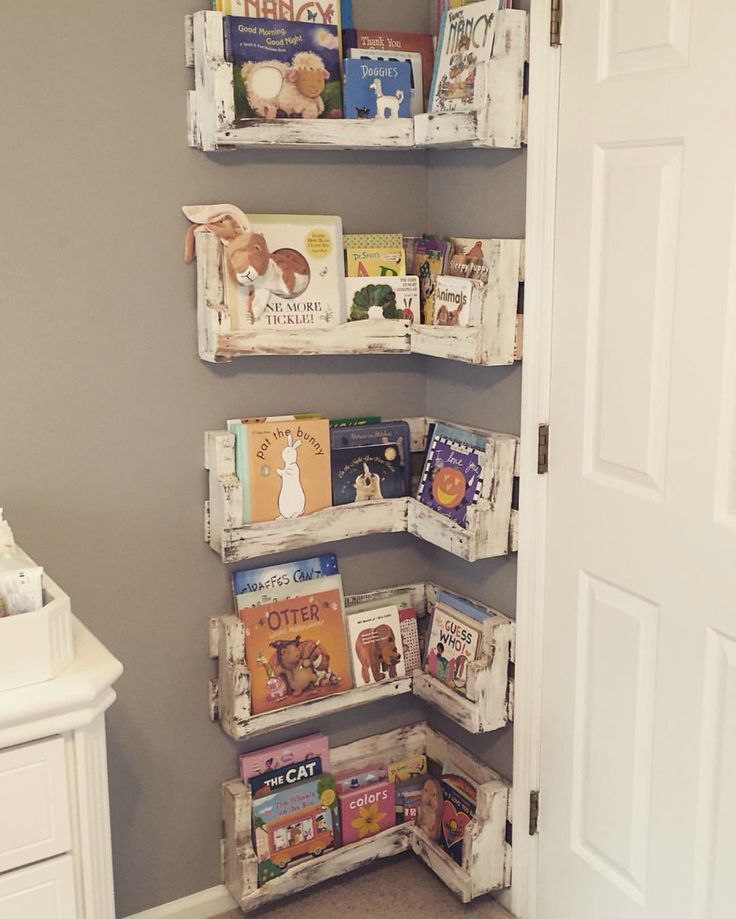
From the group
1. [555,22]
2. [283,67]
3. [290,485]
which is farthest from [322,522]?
[555,22]

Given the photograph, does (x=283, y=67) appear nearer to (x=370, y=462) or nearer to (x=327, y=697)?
(x=370, y=462)

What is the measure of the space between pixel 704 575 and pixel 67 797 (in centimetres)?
106

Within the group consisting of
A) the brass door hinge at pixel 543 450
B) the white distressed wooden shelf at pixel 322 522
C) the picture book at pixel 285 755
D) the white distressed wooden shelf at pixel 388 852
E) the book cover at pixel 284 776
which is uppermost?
the brass door hinge at pixel 543 450

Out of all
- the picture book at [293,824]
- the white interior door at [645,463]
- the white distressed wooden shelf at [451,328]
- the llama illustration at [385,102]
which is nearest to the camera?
the white interior door at [645,463]

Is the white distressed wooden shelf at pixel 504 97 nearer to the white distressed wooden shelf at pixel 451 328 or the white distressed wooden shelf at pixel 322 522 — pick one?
the white distressed wooden shelf at pixel 451 328

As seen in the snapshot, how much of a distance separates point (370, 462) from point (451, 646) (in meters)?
0.44

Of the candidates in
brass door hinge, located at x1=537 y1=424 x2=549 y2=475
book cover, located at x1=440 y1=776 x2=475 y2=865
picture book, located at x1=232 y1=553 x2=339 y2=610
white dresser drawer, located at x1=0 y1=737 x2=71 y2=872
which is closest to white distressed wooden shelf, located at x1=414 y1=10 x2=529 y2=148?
brass door hinge, located at x1=537 y1=424 x2=549 y2=475

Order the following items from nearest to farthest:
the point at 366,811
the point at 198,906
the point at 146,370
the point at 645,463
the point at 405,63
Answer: the point at 645,463 < the point at 146,370 < the point at 405,63 < the point at 198,906 < the point at 366,811

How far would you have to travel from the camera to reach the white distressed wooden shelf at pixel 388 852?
2189 millimetres

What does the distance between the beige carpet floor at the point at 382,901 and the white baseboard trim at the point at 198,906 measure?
0.02m

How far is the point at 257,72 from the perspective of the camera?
1.98 metres

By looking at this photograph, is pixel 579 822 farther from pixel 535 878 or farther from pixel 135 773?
pixel 135 773

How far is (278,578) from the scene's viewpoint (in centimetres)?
222

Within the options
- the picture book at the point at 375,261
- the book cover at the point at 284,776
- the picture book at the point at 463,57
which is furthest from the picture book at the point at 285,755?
the picture book at the point at 463,57
